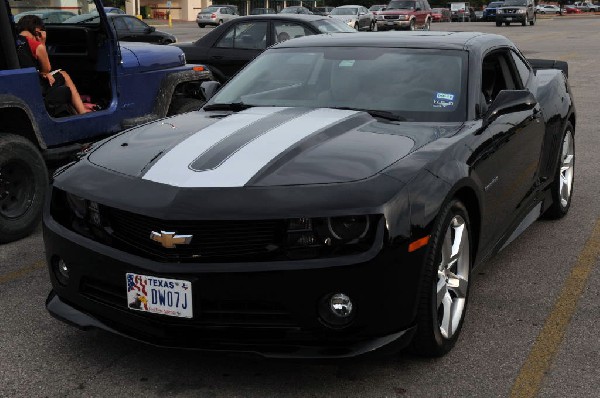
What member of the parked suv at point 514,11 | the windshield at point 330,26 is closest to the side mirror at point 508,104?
the windshield at point 330,26

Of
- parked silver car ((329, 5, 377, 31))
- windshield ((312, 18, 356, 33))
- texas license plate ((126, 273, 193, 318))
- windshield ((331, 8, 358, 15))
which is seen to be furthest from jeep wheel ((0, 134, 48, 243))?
windshield ((331, 8, 358, 15))

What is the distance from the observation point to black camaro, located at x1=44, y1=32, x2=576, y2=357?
3406 millimetres

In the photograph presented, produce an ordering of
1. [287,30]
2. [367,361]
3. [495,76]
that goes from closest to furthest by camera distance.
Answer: [367,361] → [495,76] → [287,30]

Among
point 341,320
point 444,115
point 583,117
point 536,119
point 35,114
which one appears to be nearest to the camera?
point 341,320

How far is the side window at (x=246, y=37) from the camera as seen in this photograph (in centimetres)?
1315

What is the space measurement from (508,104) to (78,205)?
7.79 ft

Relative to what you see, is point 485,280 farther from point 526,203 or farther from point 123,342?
point 123,342

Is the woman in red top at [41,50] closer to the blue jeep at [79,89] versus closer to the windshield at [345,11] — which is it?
the blue jeep at [79,89]

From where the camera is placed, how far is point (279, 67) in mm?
5426

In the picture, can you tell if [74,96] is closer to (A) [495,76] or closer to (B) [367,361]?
(A) [495,76]

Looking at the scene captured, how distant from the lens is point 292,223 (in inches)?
134

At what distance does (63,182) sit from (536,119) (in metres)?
3.07

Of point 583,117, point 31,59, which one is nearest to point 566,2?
point 583,117

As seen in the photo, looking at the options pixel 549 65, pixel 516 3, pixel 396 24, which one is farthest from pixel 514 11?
pixel 549 65
